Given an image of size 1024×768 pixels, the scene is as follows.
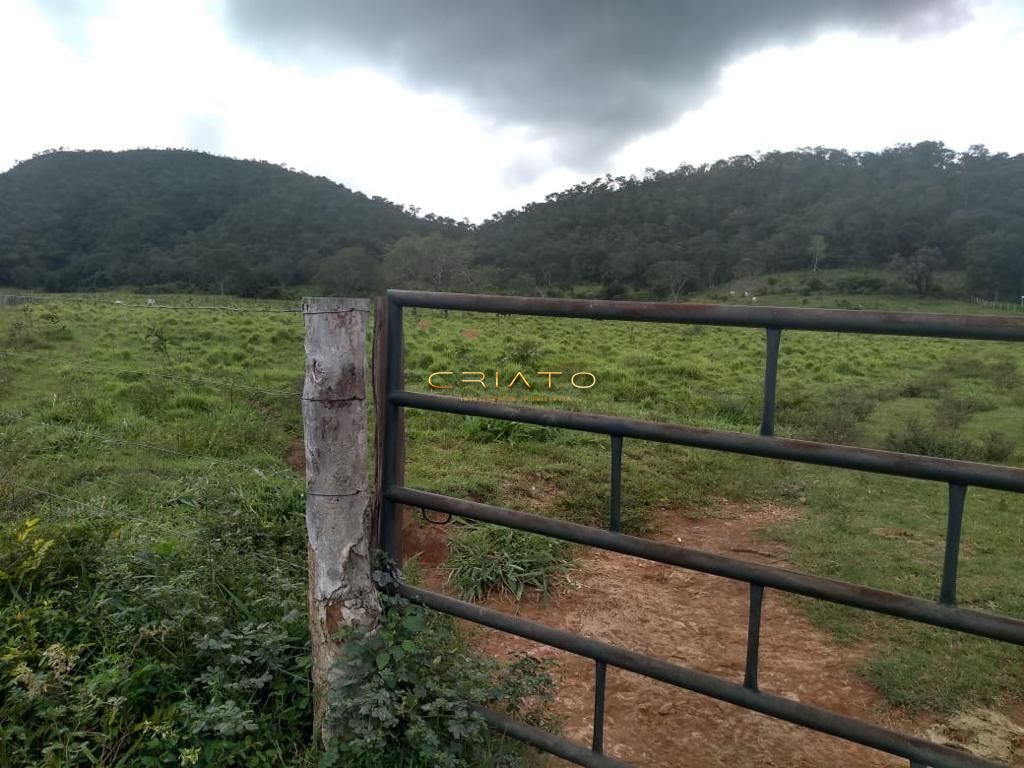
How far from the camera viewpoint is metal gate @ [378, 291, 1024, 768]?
4.35 ft

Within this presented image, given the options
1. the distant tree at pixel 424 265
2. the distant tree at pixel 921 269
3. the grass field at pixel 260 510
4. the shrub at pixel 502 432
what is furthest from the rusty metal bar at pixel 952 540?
the distant tree at pixel 921 269

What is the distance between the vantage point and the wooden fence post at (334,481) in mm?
1866

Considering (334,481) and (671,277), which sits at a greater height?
(671,277)

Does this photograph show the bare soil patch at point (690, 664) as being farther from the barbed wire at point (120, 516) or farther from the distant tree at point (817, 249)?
the distant tree at point (817, 249)

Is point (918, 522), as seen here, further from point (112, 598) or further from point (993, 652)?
point (112, 598)

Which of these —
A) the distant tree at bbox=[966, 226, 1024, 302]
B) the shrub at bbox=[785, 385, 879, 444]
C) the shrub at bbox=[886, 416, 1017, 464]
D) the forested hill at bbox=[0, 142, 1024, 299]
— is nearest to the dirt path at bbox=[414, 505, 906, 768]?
the shrub at bbox=[886, 416, 1017, 464]

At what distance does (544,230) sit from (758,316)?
179ft

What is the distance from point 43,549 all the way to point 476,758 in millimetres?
1744

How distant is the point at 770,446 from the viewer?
1.48 m

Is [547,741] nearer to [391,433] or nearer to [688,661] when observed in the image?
[391,433]

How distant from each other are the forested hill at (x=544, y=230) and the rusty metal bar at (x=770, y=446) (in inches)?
1230

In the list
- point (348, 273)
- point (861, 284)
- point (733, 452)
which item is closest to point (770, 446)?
point (733, 452)

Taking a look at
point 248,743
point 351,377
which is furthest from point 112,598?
point 351,377

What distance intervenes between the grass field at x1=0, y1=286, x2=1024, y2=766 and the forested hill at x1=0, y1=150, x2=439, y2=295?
31.3 metres
